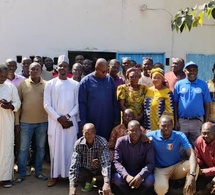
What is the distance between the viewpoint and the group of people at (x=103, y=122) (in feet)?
15.3

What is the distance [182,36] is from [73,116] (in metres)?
5.28

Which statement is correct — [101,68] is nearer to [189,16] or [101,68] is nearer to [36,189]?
[36,189]

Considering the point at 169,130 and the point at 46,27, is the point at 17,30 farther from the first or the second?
the point at 169,130

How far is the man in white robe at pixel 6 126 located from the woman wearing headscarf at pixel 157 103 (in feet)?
6.19

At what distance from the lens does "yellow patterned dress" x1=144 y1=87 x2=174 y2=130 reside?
503cm

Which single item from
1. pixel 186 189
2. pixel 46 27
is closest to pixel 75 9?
pixel 46 27

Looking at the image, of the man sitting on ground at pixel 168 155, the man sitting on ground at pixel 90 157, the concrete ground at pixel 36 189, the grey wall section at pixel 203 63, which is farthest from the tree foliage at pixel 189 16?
the grey wall section at pixel 203 63

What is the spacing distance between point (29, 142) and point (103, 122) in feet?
3.85

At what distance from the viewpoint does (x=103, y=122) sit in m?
5.09

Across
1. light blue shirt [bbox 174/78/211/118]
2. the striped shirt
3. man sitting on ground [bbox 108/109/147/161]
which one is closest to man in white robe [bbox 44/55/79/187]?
the striped shirt

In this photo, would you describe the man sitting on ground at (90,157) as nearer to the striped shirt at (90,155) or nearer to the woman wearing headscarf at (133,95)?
the striped shirt at (90,155)

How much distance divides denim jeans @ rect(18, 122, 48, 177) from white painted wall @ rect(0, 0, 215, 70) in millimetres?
3760

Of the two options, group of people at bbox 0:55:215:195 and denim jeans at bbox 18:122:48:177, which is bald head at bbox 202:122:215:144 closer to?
group of people at bbox 0:55:215:195

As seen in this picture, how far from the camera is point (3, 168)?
499cm
